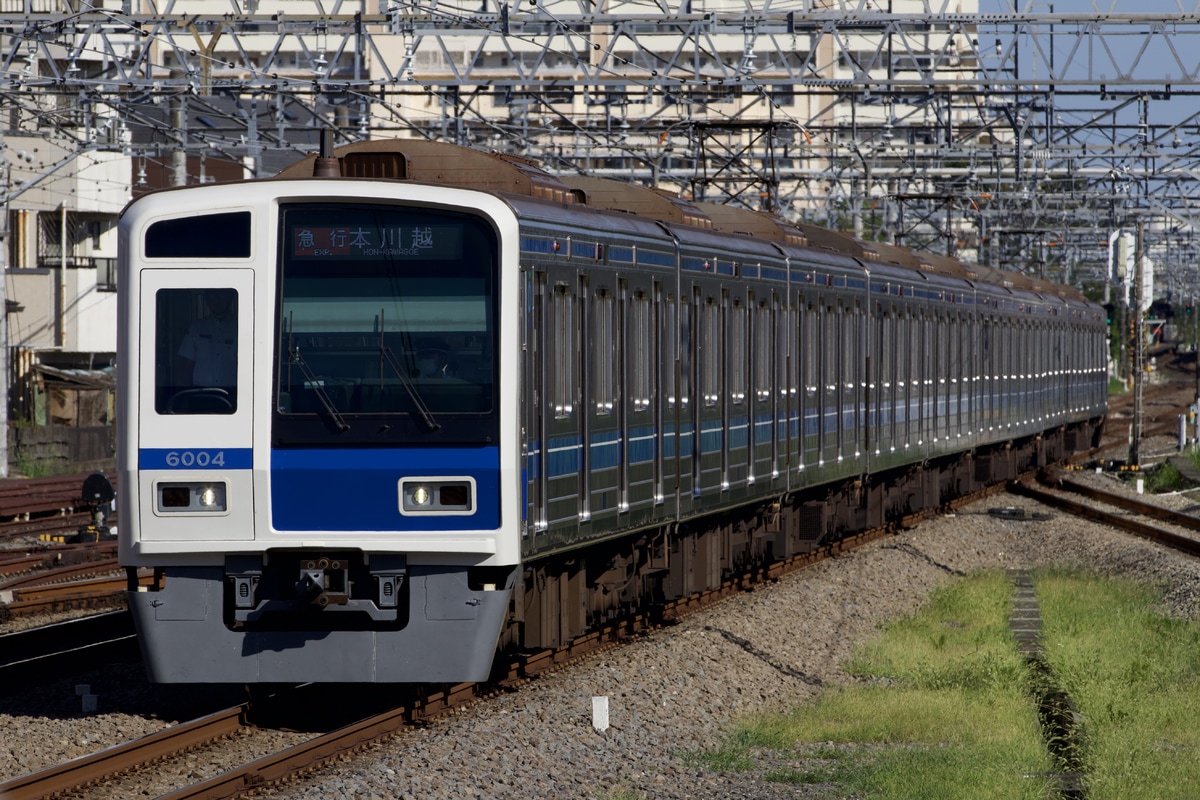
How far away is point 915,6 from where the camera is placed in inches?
3374

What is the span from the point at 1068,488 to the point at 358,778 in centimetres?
2393

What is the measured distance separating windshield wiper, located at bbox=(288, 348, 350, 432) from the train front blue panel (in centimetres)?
14

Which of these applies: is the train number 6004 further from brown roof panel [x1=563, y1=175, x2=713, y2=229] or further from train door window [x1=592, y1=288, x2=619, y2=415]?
brown roof panel [x1=563, y1=175, x2=713, y2=229]

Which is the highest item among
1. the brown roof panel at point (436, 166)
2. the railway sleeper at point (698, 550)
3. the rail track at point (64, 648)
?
the brown roof panel at point (436, 166)

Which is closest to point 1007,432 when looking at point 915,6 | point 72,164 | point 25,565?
point 25,565

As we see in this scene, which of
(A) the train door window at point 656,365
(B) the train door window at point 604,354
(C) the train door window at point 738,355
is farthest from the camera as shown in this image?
(C) the train door window at point 738,355

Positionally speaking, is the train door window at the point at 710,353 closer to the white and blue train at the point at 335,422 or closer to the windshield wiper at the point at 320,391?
the white and blue train at the point at 335,422

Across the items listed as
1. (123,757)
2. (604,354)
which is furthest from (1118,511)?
(123,757)

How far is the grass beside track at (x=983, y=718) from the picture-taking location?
338 inches

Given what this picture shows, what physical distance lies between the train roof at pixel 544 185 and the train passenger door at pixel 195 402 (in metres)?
1.12

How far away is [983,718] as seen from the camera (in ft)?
33.9

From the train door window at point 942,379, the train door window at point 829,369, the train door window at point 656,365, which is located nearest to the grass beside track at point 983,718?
the train door window at point 656,365

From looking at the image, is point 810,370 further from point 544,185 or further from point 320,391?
point 320,391

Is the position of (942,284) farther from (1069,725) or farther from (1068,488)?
(1069,725)
